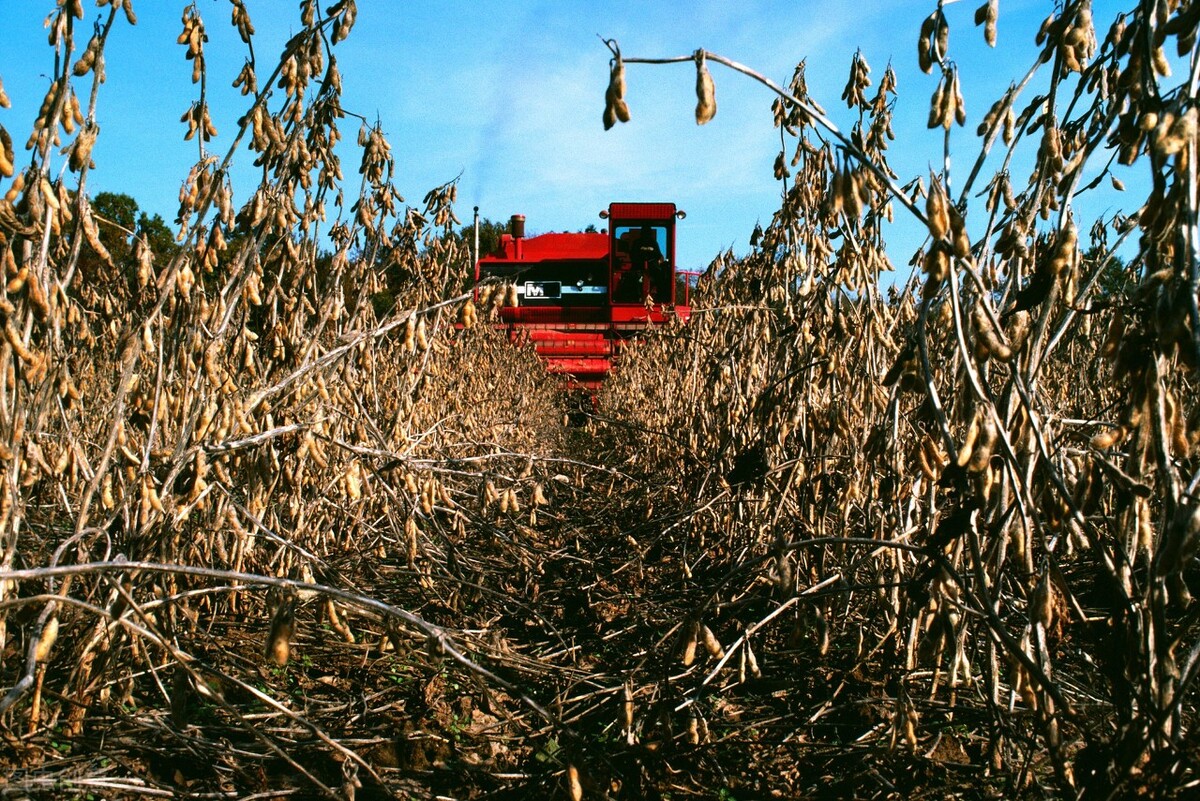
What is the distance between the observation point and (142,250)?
2.01m

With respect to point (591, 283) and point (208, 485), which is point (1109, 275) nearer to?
point (208, 485)

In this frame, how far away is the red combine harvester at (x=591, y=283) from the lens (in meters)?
13.6

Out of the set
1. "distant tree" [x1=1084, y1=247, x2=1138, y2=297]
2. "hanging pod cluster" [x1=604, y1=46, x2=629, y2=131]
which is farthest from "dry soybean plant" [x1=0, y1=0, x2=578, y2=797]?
"distant tree" [x1=1084, y1=247, x2=1138, y2=297]

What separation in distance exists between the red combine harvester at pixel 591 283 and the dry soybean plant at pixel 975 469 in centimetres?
913

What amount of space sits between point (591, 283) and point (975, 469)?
15.3 metres

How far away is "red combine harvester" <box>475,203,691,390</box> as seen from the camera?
44.6 feet

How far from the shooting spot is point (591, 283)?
1641 centimetres

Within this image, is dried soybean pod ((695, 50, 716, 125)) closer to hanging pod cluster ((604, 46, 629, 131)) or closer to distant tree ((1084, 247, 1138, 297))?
hanging pod cluster ((604, 46, 629, 131))

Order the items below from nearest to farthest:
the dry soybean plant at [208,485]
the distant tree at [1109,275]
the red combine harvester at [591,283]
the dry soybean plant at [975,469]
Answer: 1. the dry soybean plant at [975,469]
2. the dry soybean plant at [208,485]
3. the distant tree at [1109,275]
4. the red combine harvester at [591,283]

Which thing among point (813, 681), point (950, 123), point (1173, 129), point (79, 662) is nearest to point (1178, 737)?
point (1173, 129)

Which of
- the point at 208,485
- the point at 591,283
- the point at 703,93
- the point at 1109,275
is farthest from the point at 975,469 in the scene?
the point at 591,283

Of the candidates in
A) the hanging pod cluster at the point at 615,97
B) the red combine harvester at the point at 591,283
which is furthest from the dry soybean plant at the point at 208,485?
the red combine harvester at the point at 591,283

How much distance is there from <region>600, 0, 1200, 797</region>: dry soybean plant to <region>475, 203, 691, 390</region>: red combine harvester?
913 centimetres

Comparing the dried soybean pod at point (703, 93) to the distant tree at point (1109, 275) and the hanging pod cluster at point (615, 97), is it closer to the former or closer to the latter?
the hanging pod cluster at point (615, 97)
